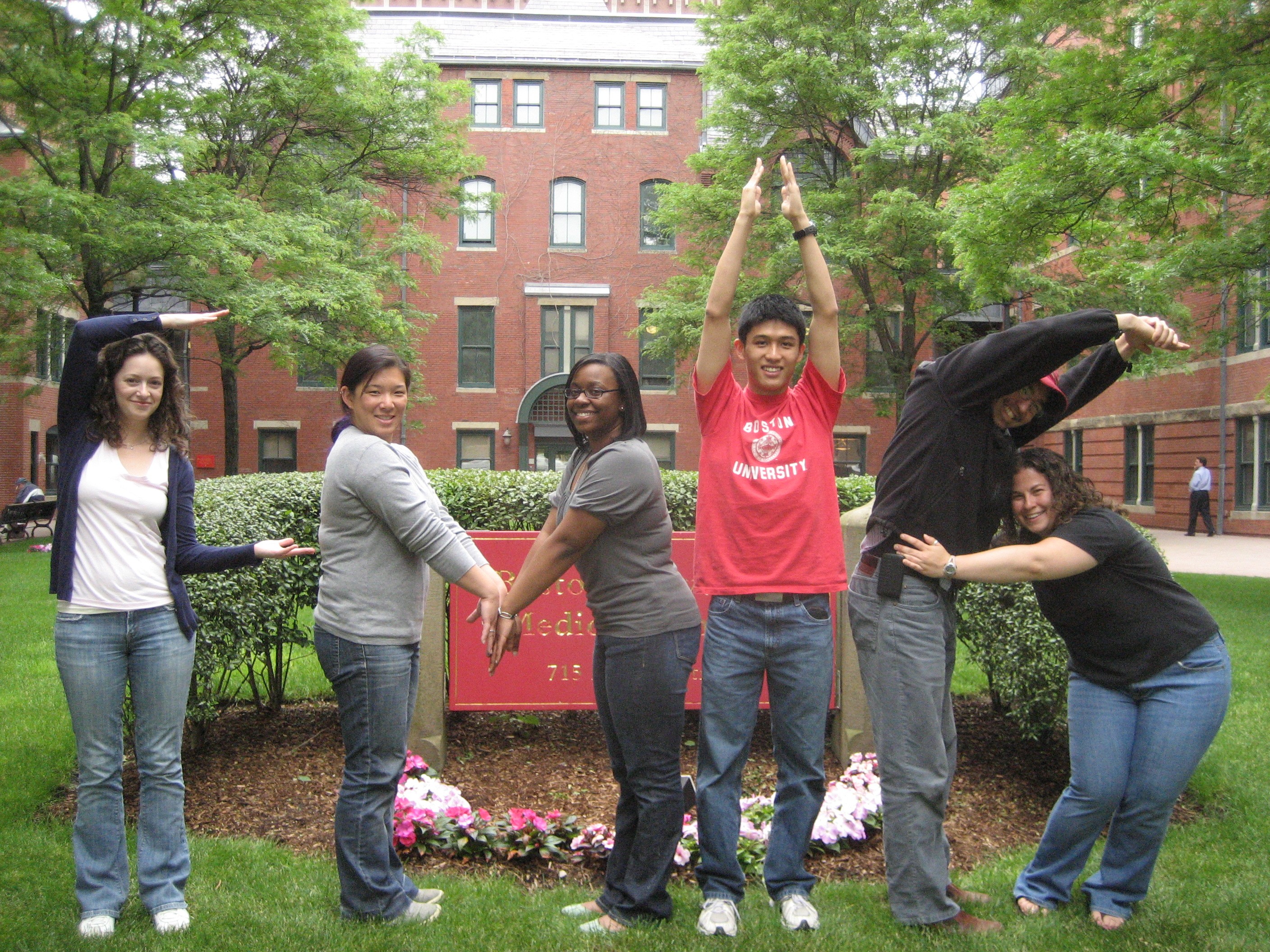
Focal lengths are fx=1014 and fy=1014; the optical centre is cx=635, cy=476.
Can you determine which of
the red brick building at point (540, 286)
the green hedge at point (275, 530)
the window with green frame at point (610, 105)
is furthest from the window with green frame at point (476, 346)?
the green hedge at point (275, 530)

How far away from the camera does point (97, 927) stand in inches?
126

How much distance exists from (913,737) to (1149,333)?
1.41 metres

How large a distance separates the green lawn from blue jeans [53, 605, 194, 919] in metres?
0.16

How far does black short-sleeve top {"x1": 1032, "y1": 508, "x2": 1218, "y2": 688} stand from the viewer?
3252 millimetres

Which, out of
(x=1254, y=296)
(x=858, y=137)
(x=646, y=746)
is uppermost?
(x=858, y=137)

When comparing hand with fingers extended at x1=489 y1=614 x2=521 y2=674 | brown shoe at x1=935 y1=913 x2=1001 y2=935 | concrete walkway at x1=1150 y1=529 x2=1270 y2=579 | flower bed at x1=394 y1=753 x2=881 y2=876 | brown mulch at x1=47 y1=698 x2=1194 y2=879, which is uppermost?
hand with fingers extended at x1=489 y1=614 x2=521 y2=674

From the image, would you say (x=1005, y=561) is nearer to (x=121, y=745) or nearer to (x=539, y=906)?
(x=539, y=906)

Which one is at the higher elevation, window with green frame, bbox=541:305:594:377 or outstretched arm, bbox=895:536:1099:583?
window with green frame, bbox=541:305:594:377

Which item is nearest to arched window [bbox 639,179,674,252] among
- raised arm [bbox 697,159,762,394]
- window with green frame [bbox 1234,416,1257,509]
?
window with green frame [bbox 1234,416,1257,509]

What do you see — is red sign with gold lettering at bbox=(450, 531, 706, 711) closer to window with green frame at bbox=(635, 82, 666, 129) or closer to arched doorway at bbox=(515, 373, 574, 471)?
arched doorway at bbox=(515, 373, 574, 471)

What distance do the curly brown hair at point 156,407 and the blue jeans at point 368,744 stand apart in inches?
35.4

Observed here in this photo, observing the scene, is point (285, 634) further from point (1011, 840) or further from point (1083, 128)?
point (1083, 128)

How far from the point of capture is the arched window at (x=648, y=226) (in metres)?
29.0

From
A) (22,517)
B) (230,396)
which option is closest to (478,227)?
(230,396)
